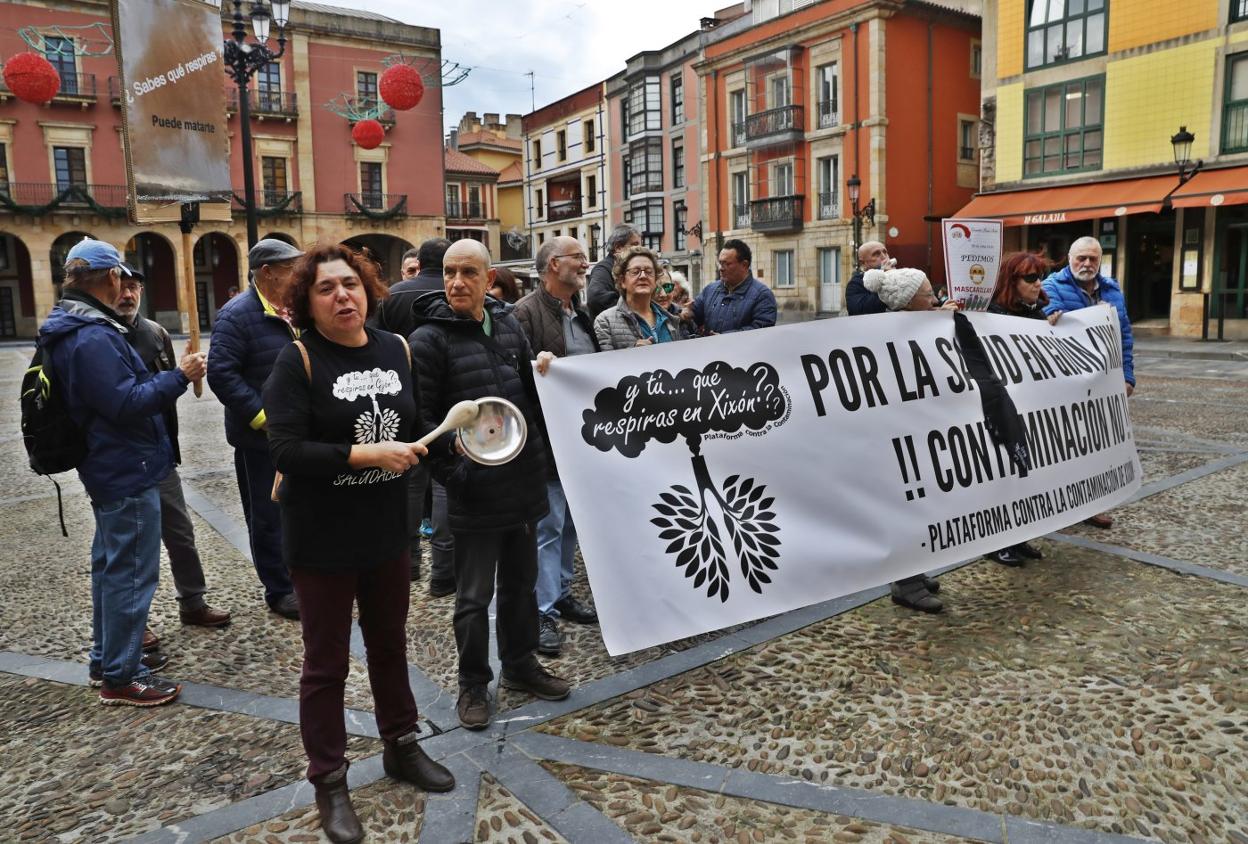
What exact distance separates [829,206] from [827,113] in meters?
3.19

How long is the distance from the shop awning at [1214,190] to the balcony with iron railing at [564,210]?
116 feet

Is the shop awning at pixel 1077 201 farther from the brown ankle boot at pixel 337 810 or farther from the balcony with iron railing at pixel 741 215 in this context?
the brown ankle boot at pixel 337 810

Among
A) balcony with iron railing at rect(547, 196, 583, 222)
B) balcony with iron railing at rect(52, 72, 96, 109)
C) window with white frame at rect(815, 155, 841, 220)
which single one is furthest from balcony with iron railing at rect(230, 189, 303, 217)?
window with white frame at rect(815, 155, 841, 220)

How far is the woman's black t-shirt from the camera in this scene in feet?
8.23

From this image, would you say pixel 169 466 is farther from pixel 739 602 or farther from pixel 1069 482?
pixel 1069 482

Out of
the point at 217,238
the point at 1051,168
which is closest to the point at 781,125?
the point at 1051,168

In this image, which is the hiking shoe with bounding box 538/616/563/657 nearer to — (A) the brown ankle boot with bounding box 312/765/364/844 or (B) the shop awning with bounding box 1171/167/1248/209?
(A) the brown ankle boot with bounding box 312/765/364/844

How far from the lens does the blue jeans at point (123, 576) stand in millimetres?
3422

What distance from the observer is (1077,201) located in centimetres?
2194

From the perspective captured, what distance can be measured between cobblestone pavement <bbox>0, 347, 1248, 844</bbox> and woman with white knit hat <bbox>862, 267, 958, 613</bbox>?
0.07 metres

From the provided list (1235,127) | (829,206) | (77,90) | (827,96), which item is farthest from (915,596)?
(77,90)

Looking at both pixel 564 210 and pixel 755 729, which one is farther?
pixel 564 210

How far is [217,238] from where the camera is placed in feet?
131

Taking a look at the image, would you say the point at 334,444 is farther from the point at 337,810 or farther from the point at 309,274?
the point at 337,810
